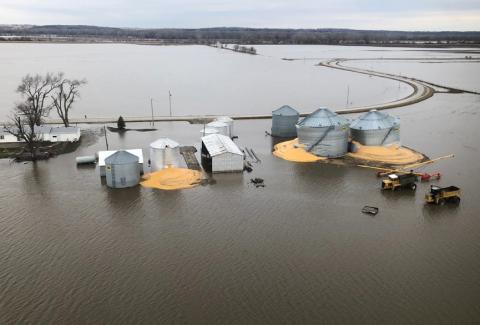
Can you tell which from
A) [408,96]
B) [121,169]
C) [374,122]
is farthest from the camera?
[408,96]

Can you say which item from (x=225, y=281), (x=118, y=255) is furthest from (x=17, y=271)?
(x=225, y=281)

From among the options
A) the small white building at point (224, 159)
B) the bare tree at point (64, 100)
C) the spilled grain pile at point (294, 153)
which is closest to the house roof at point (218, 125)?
the spilled grain pile at point (294, 153)

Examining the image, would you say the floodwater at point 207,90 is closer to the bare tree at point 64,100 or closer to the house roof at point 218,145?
the bare tree at point 64,100

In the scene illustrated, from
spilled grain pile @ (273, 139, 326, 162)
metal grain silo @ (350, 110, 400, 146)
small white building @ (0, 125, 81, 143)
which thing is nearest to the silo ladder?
spilled grain pile @ (273, 139, 326, 162)

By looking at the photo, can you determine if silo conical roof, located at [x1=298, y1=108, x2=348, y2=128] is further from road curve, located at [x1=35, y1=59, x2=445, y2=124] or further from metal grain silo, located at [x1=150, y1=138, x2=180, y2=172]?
road curve, located at [x1=35, y1=59, x2=445, y2=124]

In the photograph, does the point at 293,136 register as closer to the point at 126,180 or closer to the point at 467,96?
the point at 126,180

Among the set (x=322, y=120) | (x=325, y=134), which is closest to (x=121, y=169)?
(x=325, y=134)

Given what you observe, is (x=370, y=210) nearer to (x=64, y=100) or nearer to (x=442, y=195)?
(x=442, y=195)
